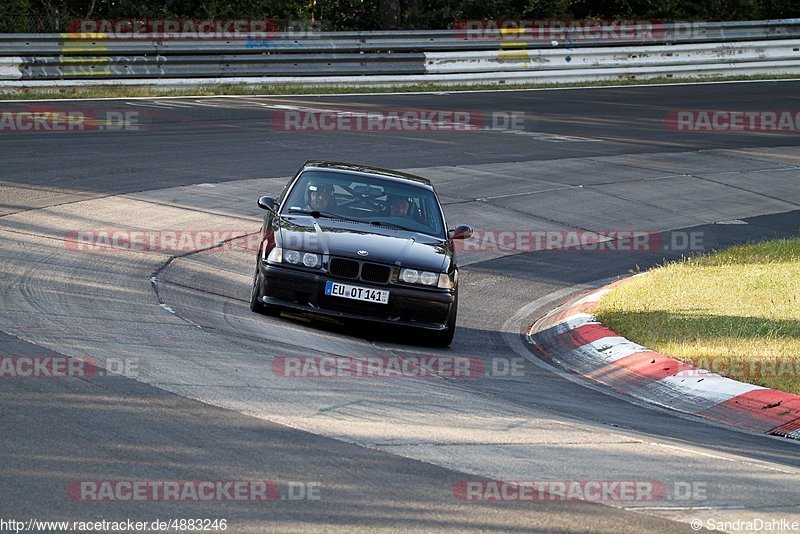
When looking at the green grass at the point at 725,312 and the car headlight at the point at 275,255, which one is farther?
the car headlight at the point at 275,255

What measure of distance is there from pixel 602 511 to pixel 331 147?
14.6m

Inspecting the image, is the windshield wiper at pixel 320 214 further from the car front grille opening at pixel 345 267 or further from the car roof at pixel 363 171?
the car front grille opening at pixel 345 267

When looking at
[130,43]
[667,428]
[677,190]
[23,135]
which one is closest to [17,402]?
[667,428]

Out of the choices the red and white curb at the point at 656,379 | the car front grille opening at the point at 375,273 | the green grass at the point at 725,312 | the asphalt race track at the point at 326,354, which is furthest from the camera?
the car front grille opening at the point at 375,273

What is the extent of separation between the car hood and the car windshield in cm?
22

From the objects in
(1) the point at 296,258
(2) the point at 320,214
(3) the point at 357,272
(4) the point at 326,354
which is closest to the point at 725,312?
(3) the point at 357,272

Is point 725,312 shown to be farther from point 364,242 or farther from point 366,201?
point 364,242

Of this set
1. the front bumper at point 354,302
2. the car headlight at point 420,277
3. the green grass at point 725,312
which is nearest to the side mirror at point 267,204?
the front bumper at point 354,302

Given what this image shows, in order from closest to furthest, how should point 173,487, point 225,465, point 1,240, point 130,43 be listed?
point 173,487, point 225,465, point 1,240, point 130,43

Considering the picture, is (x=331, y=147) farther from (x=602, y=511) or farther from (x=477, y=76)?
(x=602, y=511)

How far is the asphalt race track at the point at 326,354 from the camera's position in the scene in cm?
574

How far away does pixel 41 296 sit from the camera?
9695 millimetres

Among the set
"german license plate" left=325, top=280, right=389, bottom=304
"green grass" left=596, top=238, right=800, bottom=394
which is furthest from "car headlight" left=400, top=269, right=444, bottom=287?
"green grass" left=596, top=238, right=800, bottom=394

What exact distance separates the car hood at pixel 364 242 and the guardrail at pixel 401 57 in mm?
15492
